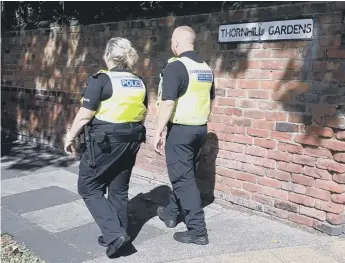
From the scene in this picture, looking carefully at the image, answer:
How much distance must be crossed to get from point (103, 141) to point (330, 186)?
214 centimetres

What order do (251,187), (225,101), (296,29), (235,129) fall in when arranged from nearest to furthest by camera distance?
(296,29) < (251,187) < (235,129) < (225,101)

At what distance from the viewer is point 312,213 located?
4.59 metres

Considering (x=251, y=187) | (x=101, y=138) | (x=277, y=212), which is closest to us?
(x=101, y=138)

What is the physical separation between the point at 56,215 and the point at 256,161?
222 centimetres

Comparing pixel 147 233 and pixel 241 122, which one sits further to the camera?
pixel 241 122

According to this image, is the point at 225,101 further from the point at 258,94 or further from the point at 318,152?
the point at 318,152

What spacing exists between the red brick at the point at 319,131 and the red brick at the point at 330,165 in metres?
0.24

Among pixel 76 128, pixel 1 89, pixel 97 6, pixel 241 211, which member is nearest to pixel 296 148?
pixel 241 211

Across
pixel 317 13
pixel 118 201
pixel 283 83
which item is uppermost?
pixel 317 13

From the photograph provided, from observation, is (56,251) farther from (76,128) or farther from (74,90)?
(74,90)

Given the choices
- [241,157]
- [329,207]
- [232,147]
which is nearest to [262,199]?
[241,157]

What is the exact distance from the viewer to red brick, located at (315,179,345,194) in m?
4.37

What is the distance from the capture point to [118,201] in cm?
423

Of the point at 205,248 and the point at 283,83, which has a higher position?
the point at 283,83
